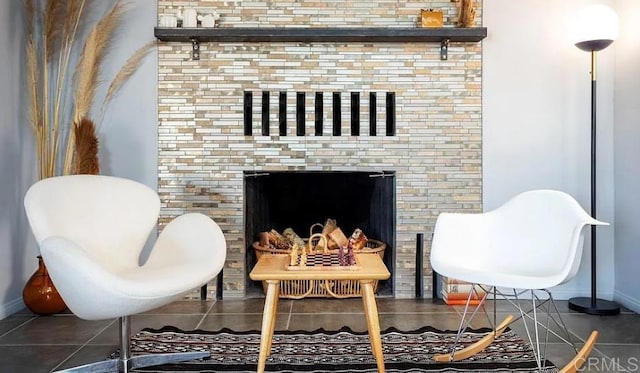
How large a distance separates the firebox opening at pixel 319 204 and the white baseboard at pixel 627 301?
4.82ft

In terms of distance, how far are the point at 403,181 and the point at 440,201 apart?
287mm

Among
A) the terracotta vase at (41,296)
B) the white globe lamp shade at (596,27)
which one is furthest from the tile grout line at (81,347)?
the white globe lamp shade at (596,27)

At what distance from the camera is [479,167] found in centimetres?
346

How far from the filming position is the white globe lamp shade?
298cm

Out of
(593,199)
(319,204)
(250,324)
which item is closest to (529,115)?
(593,199)

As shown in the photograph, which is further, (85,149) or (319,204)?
(319,204)

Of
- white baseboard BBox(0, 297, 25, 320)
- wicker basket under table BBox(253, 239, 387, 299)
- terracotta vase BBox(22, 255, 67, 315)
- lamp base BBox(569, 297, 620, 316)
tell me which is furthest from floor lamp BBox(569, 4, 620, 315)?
white baseboard BBox(0, 297, 25, 320)

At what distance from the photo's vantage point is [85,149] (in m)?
3.11

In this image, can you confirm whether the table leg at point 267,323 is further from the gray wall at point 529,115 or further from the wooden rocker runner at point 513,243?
the gray wall at point 529,115

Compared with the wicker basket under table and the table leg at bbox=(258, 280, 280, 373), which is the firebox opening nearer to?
the wicker basket under table

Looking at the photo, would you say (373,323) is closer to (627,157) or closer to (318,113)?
(318,113)

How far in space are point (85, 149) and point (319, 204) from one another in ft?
5.40

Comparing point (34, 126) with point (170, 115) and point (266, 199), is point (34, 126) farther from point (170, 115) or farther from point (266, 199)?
point (266, 199)

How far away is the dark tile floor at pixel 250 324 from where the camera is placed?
2299mm
